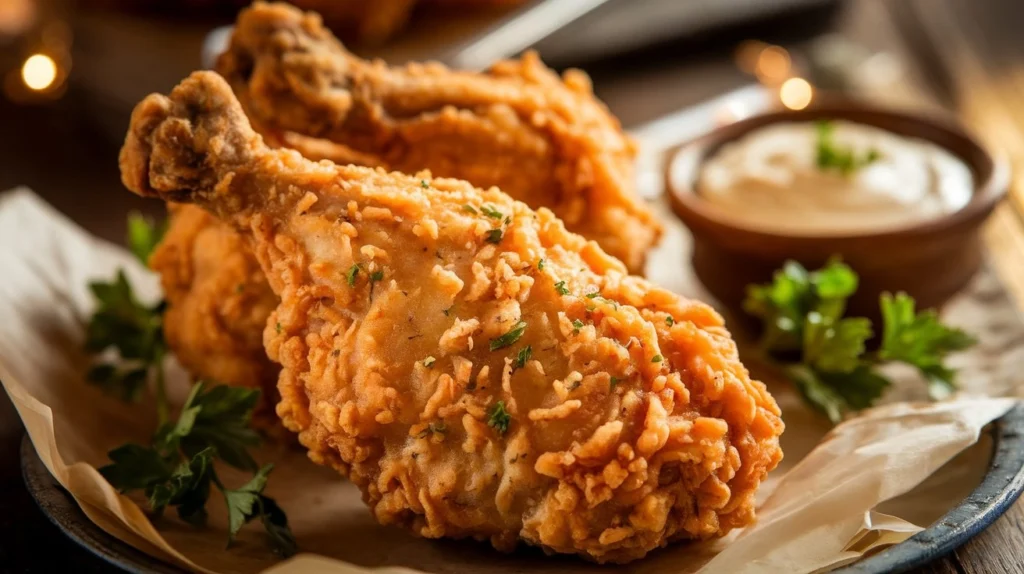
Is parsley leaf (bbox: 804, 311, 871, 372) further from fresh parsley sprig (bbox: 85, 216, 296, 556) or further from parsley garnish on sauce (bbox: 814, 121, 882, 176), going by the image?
fresh parsley sprig (bbox: 85, 216, 296, 556)

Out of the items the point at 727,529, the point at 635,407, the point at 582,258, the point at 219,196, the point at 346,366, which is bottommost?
the point at 727,529

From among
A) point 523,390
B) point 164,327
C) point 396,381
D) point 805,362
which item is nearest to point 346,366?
point 396,381

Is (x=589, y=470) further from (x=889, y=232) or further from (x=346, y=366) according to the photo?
(x=889, y=232)

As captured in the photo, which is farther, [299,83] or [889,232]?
[889,232]

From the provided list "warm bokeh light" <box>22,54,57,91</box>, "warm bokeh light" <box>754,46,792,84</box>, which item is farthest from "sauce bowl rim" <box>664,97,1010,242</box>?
"warm bokeh light" <box>22,54,57,91</box>

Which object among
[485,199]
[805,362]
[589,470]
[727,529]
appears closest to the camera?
[589,470]

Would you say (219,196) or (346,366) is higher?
(219,196)

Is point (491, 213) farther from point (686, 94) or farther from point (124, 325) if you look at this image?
point (686, 94)
